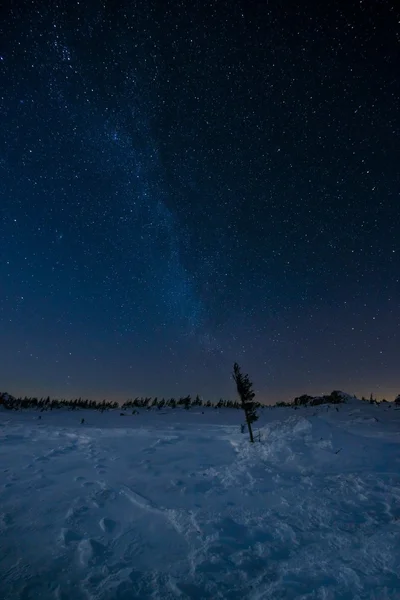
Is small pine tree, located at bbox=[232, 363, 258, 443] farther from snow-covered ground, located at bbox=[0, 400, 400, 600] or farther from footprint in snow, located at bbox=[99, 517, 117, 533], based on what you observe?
footprint in snow, located at bbox=[99, 517, 117, 533]

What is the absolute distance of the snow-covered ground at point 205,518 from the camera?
2953mm

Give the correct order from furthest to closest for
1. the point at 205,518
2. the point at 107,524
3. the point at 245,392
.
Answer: the point at 245,392
the point at 205,518
the point at 107,524

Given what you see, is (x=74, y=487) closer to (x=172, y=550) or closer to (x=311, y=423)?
(x=172, y=550)

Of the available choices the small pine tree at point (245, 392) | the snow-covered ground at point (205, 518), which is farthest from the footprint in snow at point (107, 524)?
the small pine tree at point (245, 392)

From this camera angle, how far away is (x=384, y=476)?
5.43 meters

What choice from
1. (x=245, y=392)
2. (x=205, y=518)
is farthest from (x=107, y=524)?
(x=245, y=392)

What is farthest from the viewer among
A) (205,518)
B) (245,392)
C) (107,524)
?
(245,392)

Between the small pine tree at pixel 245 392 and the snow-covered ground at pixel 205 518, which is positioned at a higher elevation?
the small pine tree at pixel 245 392

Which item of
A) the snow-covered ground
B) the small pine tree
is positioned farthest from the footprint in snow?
the small pine tree

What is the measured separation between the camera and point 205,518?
416 centimetres

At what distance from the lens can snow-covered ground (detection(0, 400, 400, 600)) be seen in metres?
2.95

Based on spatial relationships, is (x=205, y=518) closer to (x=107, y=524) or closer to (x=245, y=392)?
(x=107, y=524)

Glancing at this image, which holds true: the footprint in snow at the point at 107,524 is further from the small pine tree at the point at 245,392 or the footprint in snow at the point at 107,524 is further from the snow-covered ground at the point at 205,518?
the small pine tree at the point at 245,392

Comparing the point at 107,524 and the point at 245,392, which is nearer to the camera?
the point at 107,524
